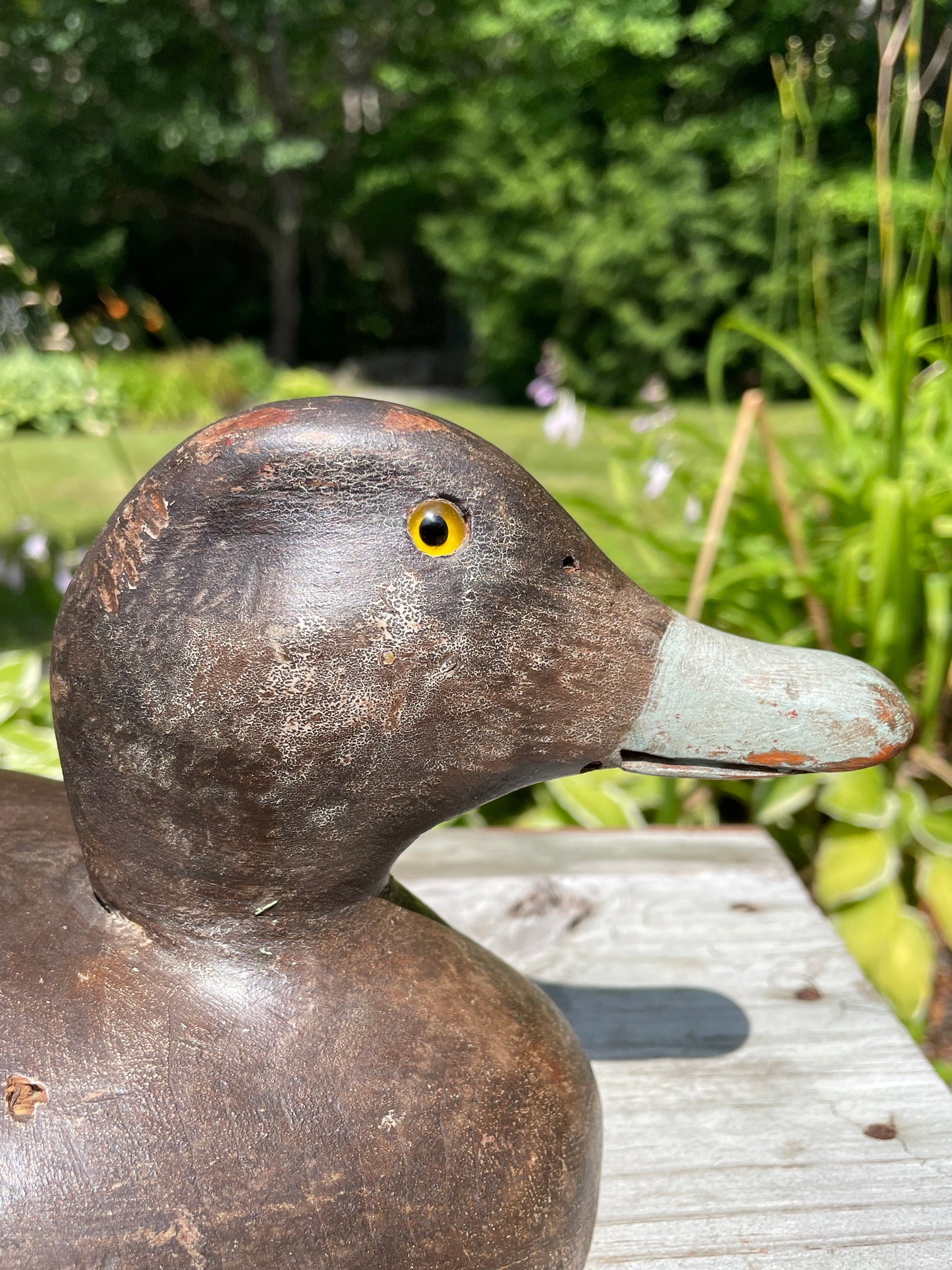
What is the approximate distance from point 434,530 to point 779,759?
1.20 ft

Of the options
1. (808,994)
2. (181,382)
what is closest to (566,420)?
(808,994)

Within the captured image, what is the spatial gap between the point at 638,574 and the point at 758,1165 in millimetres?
1782

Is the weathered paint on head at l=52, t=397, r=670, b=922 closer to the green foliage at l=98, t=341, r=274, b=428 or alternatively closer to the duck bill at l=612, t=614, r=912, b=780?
the duck bill at l=612, t=614, r=912, b=780

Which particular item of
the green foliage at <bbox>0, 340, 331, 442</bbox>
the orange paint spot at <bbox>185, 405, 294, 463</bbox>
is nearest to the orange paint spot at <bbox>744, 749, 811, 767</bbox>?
the orange paint spot at <bbox>185, 405, 294, 463</bbox>

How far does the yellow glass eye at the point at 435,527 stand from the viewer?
0.85m

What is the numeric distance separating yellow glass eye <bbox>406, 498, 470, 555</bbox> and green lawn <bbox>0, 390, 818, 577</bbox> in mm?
1792

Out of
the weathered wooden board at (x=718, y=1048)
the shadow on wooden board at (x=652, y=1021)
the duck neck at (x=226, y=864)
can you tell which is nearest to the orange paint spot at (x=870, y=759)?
the duck neck at (x=226, y=864)

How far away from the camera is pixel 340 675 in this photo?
83 centimetres

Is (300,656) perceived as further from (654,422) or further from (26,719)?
(26,719)

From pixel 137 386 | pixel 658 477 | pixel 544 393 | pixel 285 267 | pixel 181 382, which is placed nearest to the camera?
pixel 658 477

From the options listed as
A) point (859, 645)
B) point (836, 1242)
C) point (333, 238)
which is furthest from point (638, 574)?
point (333, 238)

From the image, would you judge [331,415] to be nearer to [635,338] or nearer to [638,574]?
[638,574]

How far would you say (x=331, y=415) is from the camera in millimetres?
859

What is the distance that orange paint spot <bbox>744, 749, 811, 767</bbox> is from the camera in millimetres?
939
